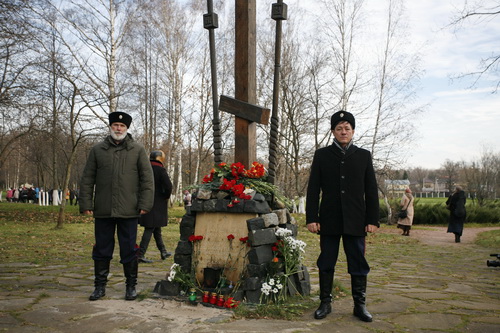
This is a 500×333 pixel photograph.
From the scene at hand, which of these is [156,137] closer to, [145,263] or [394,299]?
[145,263]

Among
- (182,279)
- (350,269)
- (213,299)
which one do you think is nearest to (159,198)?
(182,279)

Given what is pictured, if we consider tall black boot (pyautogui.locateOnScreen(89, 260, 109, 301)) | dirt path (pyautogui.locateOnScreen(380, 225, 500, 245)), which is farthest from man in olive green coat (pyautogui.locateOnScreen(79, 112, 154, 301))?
dirt path (pyautogui.locateOnScreen(380, 225, 500, 245))

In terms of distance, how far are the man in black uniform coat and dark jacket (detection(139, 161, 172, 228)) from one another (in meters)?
3.36

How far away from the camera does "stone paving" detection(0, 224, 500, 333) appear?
3.64m

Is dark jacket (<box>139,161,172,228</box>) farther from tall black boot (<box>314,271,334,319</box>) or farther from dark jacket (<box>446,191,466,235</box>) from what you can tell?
dark jacket (<box>446,191,466,235</box>)

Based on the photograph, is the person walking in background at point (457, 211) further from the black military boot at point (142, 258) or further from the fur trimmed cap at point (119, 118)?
the fur trimmed cap at point (119, 118)

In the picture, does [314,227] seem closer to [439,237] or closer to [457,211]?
[457,211]

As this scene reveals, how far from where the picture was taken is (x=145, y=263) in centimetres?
711

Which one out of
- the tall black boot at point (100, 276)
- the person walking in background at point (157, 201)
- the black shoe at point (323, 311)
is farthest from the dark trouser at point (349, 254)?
the person walking in background at point (157, 201)

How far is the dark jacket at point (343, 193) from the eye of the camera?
4.09 metres

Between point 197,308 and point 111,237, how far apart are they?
129 centimetres

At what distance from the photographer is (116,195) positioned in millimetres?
4594

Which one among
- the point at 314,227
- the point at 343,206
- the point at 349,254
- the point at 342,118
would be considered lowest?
the point at 349,254

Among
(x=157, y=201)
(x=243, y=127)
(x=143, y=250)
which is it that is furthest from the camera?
(x=143, y=250)
